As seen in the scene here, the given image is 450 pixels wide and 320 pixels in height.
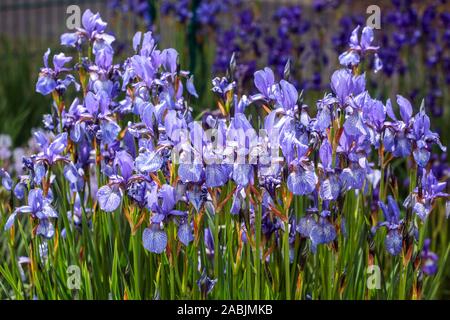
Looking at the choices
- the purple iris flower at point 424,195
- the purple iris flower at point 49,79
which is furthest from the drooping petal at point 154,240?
the purple iris flower at point 424,195

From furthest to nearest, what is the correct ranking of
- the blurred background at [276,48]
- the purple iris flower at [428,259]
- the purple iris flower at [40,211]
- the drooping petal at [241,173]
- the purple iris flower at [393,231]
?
the blurred background at [276,48]
the purple iris flower at [428,259]
the purple iris flower at [393,231]
the purple iris flower at [40,211]
the drooping petal at [241,173]

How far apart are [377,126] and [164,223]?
Answer: 775 millimetres

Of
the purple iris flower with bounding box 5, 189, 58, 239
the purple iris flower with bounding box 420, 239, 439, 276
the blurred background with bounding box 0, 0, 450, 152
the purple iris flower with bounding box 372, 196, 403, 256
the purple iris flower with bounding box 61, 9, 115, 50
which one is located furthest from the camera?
the blurred background with bounding box 0, 0, 450, 152

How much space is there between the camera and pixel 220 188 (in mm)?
2805

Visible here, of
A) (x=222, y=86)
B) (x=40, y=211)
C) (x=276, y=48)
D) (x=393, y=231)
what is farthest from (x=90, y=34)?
(x=276, y=48)

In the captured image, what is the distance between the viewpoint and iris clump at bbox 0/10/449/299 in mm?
2600

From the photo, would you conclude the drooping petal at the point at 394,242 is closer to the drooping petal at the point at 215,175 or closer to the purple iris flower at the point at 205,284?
the purple iris flower at the point at 205,284

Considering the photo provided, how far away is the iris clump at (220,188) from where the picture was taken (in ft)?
8.53

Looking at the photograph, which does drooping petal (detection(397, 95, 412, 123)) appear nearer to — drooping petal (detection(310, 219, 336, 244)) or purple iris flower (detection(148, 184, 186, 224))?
drooping petal (detection(310, 219, 336, 244))

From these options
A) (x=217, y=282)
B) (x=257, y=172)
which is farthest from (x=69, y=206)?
(x=257, y=172)

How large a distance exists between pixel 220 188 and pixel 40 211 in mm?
612

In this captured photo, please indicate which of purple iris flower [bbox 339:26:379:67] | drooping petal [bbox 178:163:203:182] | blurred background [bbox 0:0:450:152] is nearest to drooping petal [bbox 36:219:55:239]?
drooping petal [bbox 178:163:203:182]

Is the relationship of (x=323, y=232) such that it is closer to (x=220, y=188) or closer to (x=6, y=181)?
(x=220, y=188)

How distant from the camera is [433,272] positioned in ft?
14.8
